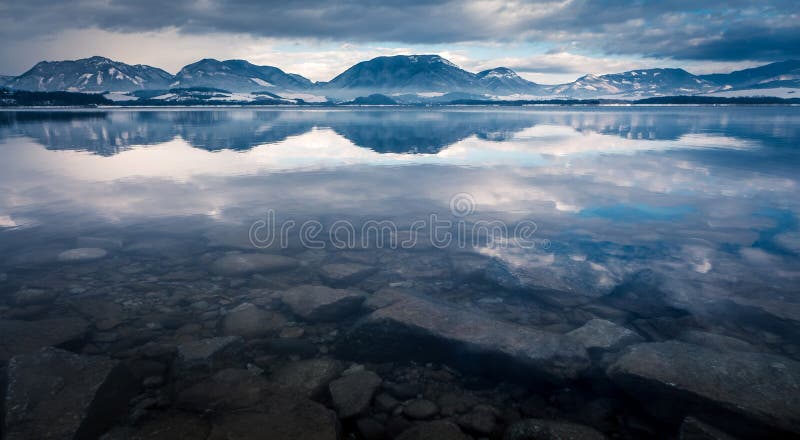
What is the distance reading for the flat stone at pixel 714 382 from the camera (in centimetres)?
573

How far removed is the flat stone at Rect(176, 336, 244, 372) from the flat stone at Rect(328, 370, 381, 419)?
2.00 meters

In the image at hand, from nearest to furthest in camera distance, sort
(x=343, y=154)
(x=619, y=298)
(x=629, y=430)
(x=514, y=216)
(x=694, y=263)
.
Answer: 1. (x=629, y=430)
2. (x=619, y=298)
3. (x=694, y=263)
4. (x=514, y=216)
5. (x=343, y=154)

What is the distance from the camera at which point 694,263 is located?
1176 centimetres

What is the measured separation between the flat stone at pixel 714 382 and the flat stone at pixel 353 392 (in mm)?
3636

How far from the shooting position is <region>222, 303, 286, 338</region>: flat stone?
27.4ft

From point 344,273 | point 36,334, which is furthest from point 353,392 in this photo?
point 36,334

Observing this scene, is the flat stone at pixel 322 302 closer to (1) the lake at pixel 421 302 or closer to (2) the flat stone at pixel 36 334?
(1) the lake at pixel 421 302

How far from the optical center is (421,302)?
897 cm

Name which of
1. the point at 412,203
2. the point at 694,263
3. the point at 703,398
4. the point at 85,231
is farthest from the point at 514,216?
the point at 85,231

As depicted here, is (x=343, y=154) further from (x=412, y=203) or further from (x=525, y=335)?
(x=525, y=335)

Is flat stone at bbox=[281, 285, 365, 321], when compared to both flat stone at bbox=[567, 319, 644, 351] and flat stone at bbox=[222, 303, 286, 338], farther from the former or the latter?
flat stone at bbox=[567, 319, 644, 351]

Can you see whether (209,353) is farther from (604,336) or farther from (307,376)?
(604,336)

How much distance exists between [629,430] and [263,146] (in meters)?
41.5

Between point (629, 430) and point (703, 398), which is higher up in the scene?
point (703, 398)
